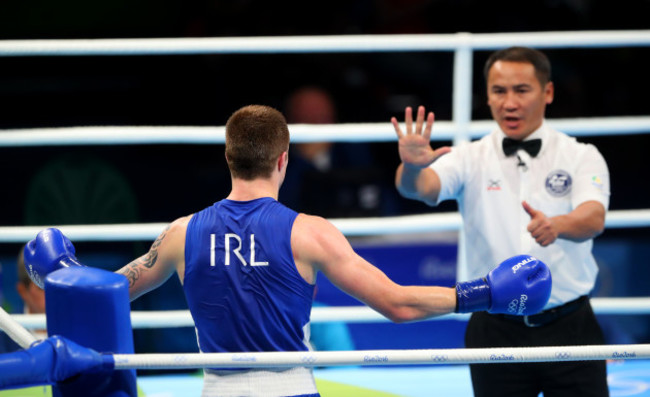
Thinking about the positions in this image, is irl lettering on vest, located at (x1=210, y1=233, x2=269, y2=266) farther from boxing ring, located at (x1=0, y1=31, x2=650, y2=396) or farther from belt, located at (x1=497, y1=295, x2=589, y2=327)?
boxing ring, located at (x1=0, y1=31, x2=650, y2=396)

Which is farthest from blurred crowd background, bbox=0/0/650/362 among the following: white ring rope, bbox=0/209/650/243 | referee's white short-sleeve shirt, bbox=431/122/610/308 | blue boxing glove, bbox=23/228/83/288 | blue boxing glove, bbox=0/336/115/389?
blue boxing glove, bbox=0/336/115/389

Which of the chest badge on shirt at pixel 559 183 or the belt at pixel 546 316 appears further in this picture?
the chest badge on shirt at pixel 559 183

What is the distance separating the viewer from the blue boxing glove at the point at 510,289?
83.8 inches

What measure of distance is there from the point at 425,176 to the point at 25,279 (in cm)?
175

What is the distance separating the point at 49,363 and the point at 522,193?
1657 mm

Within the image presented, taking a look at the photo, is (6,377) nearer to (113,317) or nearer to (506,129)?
(113,317)

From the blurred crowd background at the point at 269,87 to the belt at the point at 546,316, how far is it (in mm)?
1845

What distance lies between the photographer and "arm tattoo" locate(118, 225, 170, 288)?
90.2 inches

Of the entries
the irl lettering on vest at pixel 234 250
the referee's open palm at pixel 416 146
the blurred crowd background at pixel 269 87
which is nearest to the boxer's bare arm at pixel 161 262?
the irl lettering on vest at pixel 234 250

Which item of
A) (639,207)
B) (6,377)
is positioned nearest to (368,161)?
(639,207)

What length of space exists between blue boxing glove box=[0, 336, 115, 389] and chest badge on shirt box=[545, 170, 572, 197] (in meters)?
1.59

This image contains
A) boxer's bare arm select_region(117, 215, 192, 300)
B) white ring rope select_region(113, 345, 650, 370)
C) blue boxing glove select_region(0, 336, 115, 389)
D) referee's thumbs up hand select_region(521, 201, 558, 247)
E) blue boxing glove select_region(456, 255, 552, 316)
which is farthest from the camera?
referee's thumbs up hand select_region(521, 201, 558, 247)

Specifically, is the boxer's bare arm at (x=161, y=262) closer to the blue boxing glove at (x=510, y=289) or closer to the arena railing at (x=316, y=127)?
the blue boxing glove at (x=510, y=289)

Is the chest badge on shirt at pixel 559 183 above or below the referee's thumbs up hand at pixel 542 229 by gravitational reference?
above
